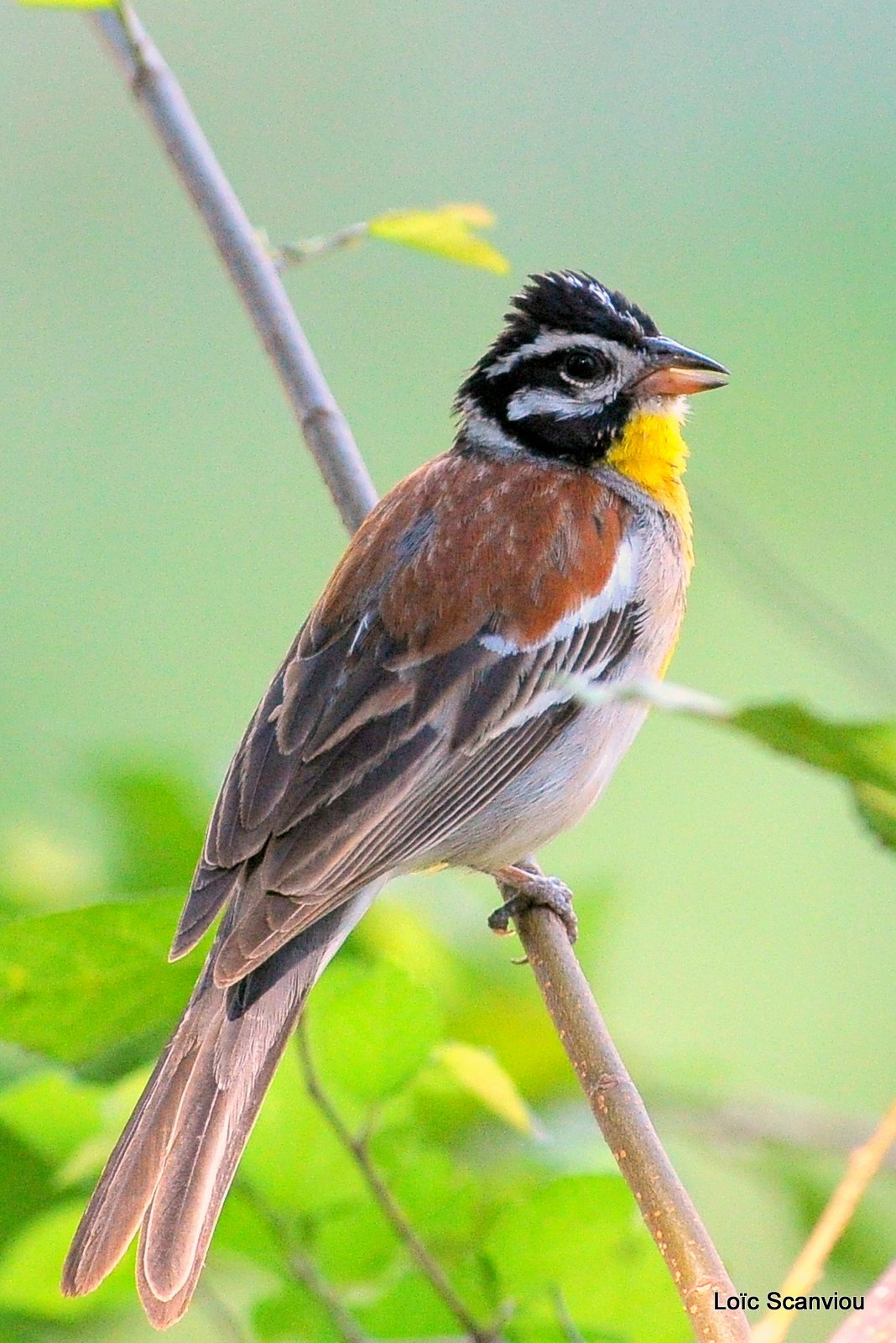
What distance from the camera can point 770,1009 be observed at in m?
6.64

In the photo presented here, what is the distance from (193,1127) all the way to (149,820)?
0.50m

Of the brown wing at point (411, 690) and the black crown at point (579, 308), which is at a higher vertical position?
the black crown at point (579, 308)

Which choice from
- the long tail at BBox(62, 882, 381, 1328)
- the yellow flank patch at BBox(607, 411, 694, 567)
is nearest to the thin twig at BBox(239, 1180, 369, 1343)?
the long tail at BBox(62, 882, 381, 1328)

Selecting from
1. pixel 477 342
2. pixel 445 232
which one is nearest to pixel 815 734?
pixel 445 232

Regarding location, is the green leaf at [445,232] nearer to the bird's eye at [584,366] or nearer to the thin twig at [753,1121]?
the bird's eye at [584,366]

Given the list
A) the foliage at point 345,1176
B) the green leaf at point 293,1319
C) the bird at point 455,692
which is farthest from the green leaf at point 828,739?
the bird at point 455,692

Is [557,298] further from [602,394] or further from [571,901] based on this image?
[571,901]

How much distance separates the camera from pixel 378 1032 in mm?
1684

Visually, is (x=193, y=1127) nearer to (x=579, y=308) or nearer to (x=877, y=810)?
(x=877, y=810)

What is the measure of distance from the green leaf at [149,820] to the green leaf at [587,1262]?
0.88 m

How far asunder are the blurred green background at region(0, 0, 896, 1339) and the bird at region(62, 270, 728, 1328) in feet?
12.0

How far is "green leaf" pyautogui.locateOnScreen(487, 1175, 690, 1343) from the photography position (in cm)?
166

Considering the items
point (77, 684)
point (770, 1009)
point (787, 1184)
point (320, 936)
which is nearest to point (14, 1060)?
point (320, 936)

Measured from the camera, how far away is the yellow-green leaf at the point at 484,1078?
171 cm
